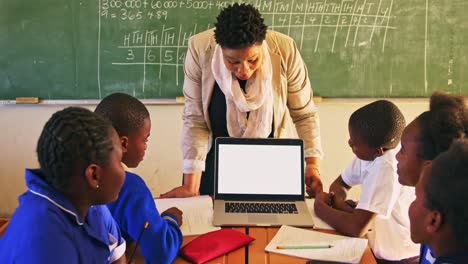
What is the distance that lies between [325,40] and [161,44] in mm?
992

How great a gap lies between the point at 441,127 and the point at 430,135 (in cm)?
4

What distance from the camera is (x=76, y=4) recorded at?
2842 mm

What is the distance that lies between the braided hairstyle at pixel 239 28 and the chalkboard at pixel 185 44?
1.24 metres

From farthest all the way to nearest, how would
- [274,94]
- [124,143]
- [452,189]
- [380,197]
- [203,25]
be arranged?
[203,25], [274,94], [380,197], [124,143], [452,189]

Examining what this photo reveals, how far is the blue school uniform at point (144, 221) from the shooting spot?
1317mm

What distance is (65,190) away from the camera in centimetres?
104

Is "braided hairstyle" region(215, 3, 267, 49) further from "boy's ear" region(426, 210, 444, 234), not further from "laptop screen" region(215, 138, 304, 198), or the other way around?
"boy's ear" region(426, 210, 444, 234)

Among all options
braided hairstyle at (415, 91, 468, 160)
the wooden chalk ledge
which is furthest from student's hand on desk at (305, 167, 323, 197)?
the wooden chalk ledge

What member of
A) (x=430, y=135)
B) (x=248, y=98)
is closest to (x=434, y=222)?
(x=430, y=135)

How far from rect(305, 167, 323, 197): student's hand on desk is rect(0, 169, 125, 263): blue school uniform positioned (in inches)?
37.3

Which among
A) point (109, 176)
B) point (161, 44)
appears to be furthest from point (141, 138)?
point (161, 44)

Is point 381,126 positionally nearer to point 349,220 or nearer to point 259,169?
point 349,220

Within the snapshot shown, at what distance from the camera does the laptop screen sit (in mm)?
1763

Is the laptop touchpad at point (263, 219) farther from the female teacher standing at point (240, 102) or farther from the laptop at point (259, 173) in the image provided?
the female teacher standing at point (240, 102)
